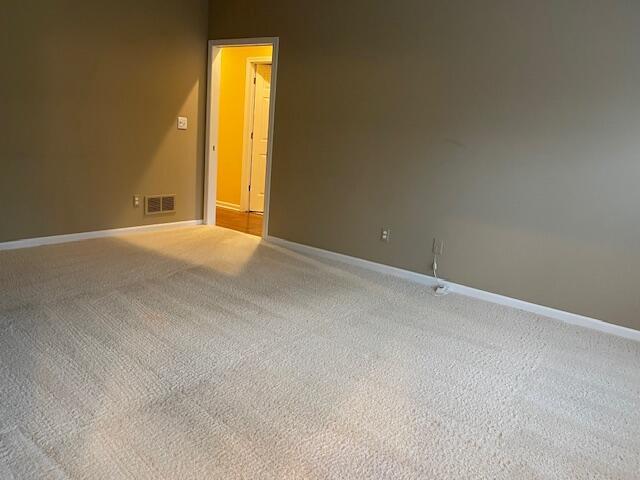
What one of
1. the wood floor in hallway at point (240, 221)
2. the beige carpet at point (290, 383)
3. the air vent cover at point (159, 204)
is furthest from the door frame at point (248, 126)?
the beige carpet at point (290, 383)

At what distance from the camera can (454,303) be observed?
3.81m

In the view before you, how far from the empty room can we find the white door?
113 centimetres

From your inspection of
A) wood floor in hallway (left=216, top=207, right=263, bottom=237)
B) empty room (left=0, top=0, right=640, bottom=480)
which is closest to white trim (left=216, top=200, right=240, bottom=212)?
wood floor in hallway (left=216, top=207, right=263, bottom=237)

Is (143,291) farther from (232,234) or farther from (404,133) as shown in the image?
(404,133)

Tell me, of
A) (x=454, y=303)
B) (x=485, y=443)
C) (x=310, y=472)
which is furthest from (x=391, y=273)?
(x=310, y=472)

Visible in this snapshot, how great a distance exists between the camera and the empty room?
2041 millimetres

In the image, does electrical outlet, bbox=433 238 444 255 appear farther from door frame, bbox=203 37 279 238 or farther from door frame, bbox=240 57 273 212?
door frame, bbox=240 57 273 212

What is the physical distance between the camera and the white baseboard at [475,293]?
3.45 m

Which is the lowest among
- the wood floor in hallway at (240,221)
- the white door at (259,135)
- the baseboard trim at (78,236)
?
the wood floor in hallway at (240,221)

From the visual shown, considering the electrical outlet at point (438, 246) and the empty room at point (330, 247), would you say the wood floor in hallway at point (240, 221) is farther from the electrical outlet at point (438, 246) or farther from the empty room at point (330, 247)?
the electrical outlet at point (438, 246)

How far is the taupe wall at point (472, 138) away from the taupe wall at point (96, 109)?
908 millimetres

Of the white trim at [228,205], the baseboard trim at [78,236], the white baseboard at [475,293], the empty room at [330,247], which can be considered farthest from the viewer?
the white trim at [228,205]

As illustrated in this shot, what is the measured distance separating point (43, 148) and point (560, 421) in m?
4.48

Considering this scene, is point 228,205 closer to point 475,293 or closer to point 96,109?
point 96,109
